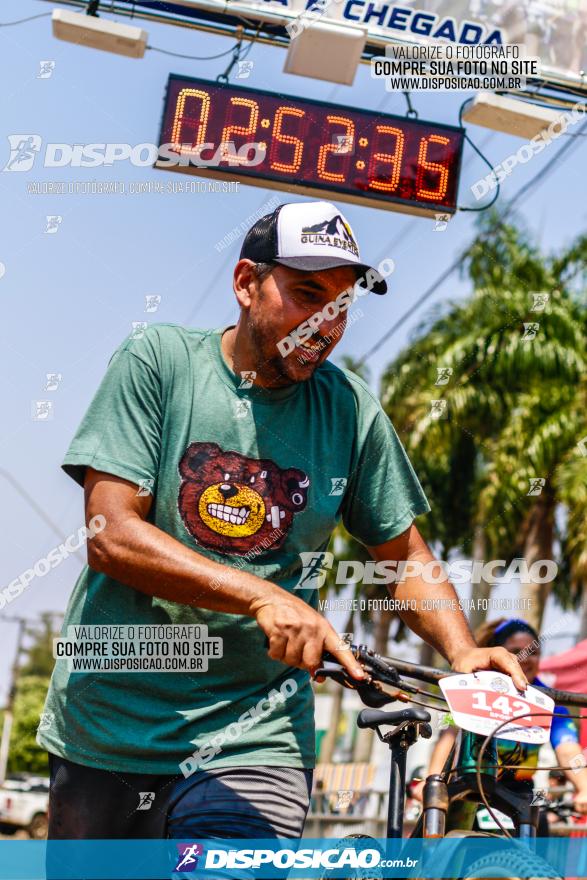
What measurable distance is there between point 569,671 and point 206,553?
8.39 metres

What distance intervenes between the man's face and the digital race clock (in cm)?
361

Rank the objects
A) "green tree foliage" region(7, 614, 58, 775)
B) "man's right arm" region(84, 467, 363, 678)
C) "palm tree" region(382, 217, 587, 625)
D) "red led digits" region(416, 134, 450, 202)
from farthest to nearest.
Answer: "green tree foliage" region(7, 614, 58, 775), "palm tree" region(382, 217, 587, 625), "red led digits" region(416, 134, 450, 202), "man's right arm" region(84, 467, 363, 678)

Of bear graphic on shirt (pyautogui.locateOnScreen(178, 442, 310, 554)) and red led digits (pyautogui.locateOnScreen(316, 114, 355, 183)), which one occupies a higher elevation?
red led digits (pyautogui.locateOnScreen(316, 114, 355, 183))

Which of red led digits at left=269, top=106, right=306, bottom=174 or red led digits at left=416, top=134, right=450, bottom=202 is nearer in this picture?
red led digits at left=269, top=106, right=306, bottom=174

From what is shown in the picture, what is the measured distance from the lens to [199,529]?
106 inches

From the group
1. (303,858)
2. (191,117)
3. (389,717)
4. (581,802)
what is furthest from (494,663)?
(191,117)

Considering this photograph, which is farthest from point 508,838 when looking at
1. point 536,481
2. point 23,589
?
point 536,481

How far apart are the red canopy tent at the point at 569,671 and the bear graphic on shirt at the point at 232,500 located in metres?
7.52

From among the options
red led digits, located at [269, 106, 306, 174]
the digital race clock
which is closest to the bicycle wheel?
the digital race clock

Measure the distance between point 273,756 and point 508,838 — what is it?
0.59m

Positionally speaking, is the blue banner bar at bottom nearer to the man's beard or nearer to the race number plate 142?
the race number plate 142

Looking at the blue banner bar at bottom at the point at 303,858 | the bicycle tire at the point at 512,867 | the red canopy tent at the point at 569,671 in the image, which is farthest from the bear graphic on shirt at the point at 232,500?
the red canopy tent at the point at 569,671

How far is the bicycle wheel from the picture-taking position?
8.41 ft

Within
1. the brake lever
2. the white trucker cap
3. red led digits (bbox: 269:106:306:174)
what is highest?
red led digits (bbox: 269:106:306:174)
